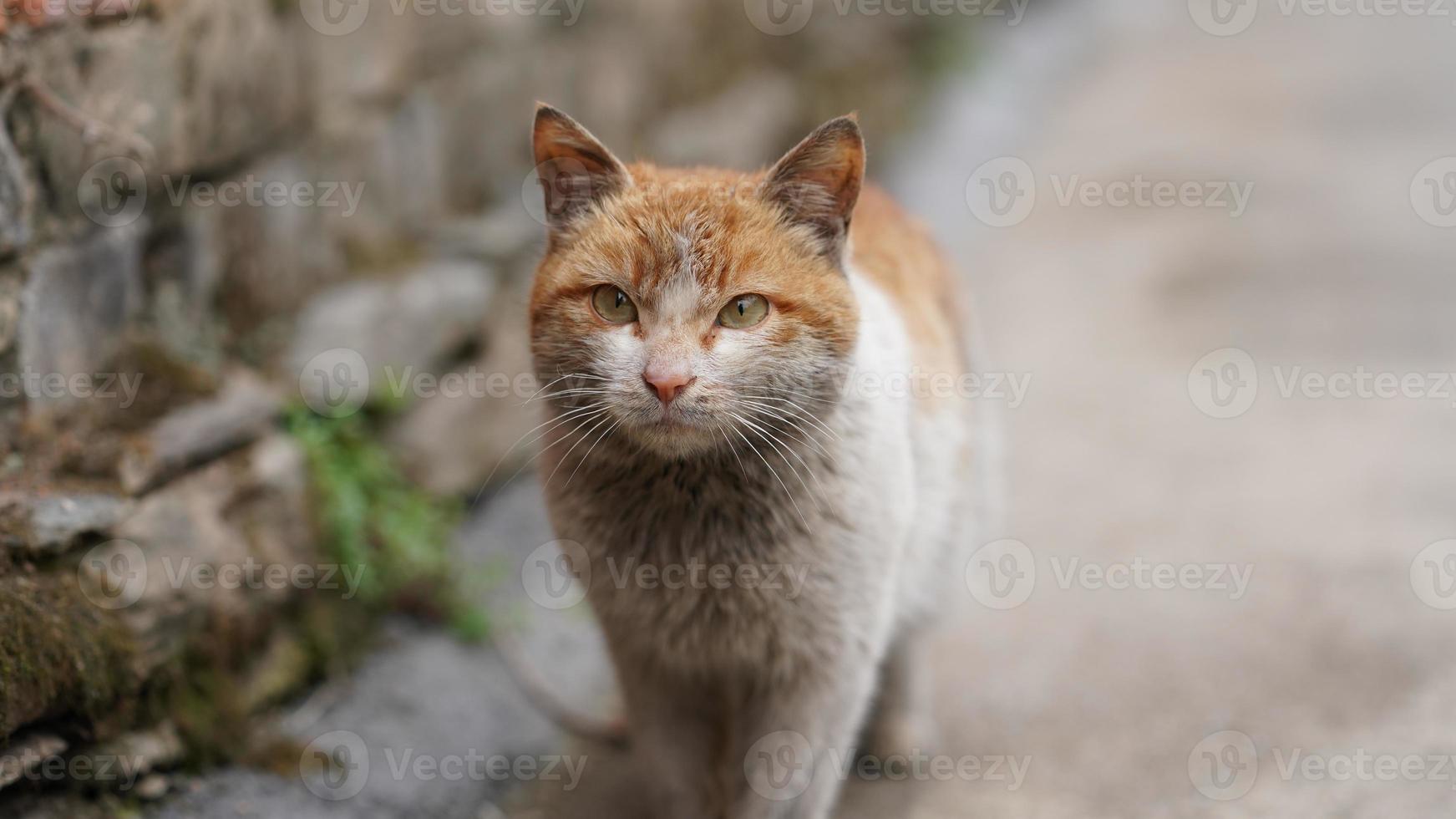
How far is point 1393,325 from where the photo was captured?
6023mm

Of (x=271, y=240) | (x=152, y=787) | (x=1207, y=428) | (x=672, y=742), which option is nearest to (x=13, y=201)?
(x=271, y=240)

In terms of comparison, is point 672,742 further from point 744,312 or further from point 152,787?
point 152,787

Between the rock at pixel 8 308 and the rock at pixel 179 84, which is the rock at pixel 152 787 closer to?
the rock at pixel 8 308

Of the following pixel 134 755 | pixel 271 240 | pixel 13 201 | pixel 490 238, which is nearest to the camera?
pixel 13 201

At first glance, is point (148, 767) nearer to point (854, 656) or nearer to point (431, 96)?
point (854, 656)

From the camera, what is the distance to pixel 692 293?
254 centimetres

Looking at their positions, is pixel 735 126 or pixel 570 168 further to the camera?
pixel 735 126

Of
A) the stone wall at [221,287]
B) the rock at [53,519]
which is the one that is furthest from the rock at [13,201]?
the rock at [53,519]

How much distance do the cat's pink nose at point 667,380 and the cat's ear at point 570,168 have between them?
0.59m

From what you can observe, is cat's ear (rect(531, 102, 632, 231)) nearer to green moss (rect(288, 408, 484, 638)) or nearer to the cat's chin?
the cat's chin

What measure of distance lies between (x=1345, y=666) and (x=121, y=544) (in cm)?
388

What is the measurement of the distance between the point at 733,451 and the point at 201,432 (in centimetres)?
182

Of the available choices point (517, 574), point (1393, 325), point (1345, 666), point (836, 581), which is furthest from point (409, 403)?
point (1393, 325)

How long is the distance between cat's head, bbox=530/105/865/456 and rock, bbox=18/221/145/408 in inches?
55.5
